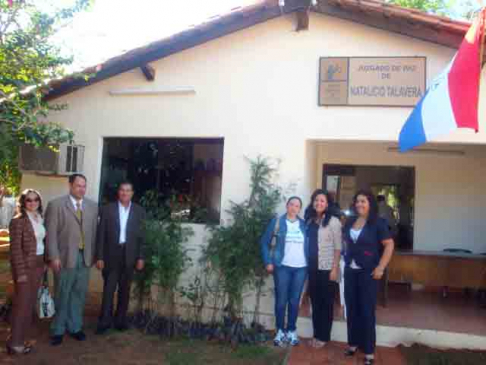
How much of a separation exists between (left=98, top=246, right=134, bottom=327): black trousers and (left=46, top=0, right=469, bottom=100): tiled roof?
8.31 feet

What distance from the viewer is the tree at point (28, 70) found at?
4395mm

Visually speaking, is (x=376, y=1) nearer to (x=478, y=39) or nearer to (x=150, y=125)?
(x=478, y=39)

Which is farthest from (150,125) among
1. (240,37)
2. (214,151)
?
(240,37)

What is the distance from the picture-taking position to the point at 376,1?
16.3 feet

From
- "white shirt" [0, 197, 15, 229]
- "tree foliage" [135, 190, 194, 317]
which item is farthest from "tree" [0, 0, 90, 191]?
"white shirt" [0, 197, 15, 229]

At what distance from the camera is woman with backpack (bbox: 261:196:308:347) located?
191 inches

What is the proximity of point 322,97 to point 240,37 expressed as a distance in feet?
4.64

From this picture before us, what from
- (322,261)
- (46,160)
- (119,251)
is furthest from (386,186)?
(46,160)

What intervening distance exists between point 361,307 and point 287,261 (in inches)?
36.0

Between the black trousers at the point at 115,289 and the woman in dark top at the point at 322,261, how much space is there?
7.22 ft

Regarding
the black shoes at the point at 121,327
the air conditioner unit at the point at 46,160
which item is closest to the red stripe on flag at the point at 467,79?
the black shoes at the point at 121,327

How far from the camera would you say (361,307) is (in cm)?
452

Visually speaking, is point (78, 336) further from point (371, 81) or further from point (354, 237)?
point (371, 81)

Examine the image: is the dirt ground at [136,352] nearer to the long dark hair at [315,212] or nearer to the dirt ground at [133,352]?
the dirt ground at [133,352]
